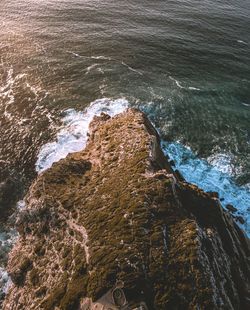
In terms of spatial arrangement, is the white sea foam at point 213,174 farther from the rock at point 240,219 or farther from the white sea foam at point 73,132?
the white sea foam at point 73,132

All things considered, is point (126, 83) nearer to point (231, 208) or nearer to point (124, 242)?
point (231, 208)

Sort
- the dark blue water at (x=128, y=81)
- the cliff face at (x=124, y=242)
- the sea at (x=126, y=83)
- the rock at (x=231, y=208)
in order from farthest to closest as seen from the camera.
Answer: the dark blue water at (x=128, y=81)
the sea at (x=126, y=83)
the rock at (x=231, y=208)
the cliff face at (x=124, y=242)

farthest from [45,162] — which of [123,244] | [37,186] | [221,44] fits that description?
[221,44]

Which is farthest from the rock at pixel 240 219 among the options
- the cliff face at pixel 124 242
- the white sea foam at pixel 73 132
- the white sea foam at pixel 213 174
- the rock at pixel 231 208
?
the white sea foam at pixel 73 132

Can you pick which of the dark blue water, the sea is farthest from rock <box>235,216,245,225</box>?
the dark blue water

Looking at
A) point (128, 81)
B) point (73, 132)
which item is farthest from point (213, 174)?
point (128, 81)

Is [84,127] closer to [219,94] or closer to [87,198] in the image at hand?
[87,198]

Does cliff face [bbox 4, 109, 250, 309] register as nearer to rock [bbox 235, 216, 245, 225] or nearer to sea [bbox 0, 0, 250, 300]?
rock [bbox 235, 216, 245, 225]
